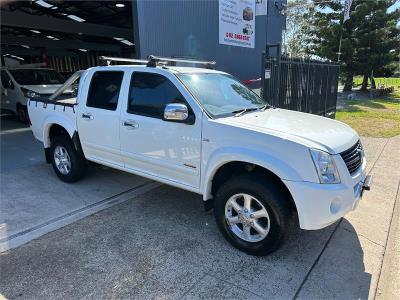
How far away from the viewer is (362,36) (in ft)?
83.1

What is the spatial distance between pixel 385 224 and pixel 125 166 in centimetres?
342

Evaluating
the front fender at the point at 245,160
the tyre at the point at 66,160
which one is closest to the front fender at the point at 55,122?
the tyre at the point at 66,160

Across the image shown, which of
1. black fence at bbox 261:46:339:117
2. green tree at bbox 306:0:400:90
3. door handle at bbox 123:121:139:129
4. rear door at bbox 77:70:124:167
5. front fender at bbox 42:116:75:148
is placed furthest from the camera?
green tree at bbox 306:0:400:90

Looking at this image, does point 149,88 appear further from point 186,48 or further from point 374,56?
point 374,56

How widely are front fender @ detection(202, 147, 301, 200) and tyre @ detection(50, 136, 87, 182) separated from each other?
2454mm

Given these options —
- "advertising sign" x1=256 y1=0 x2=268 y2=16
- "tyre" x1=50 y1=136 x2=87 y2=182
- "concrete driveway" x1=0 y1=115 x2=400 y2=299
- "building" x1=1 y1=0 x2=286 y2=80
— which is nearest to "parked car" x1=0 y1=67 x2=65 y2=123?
"building" x1=1 y1=0 x2=286 y2=80

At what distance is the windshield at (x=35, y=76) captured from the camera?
10733mm

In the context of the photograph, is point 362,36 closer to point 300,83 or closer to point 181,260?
point 300,83

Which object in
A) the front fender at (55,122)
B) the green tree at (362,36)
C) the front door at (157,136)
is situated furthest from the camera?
the green tree at (362,36)

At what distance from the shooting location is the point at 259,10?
496 inches

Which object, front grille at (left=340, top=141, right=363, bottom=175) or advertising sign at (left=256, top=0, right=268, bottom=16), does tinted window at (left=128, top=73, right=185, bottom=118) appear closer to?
front grille at (left=340, top=141, right=363, bottom=175)

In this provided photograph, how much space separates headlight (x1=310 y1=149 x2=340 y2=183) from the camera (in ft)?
9.73

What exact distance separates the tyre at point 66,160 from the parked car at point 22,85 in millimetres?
5371

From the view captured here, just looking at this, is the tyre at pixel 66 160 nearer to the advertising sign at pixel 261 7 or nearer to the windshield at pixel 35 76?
the windshield at pixel 35 76
